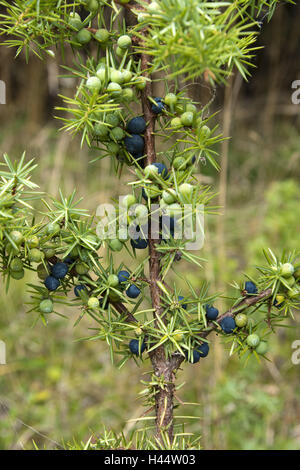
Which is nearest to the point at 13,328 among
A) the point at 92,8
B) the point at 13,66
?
the point at 92,8

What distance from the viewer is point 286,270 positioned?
0.60 meters

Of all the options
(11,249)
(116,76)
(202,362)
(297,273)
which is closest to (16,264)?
(11,249)

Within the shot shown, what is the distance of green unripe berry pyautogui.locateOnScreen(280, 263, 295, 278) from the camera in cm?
60

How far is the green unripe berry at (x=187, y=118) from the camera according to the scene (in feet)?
1.86

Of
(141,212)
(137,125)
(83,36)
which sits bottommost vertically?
(141,212)

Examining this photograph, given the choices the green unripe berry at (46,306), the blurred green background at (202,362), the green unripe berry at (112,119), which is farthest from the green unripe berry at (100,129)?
the blurred green background at (202,362)

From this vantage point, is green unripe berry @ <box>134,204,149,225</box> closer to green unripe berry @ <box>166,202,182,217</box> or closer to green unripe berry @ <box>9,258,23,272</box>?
green unripe berry @ <box>166,202,182,217</box>

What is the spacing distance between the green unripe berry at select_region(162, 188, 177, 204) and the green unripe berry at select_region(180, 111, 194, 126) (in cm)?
8

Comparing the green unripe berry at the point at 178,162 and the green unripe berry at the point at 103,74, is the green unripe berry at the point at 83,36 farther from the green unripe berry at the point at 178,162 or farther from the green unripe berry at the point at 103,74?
the green unripe berry at the point at 178,162

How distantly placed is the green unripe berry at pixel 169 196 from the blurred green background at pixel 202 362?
1.45 feet

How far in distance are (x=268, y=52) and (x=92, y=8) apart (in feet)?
10.0

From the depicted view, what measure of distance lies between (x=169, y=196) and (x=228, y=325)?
19cm

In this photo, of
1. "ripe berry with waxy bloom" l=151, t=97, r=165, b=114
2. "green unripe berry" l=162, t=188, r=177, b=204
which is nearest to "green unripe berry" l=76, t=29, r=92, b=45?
"ripe berry with waxy bloom" l=151, t=97, r=165, b=114

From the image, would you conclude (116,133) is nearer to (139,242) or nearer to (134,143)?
(134,143)
